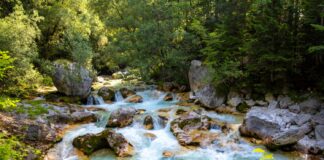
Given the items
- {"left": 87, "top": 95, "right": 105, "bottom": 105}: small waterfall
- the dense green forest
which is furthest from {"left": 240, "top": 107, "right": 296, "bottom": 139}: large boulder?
{"left": 87, "top": 95, "right": 105, "bottom": 105}: small waterfall

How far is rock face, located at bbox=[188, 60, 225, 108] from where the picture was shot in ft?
62.0

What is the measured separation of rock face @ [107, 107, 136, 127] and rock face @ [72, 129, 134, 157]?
227 cm

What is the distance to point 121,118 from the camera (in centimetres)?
1617

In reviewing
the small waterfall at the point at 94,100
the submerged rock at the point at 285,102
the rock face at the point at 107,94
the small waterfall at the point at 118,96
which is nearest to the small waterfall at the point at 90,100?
the small waterfall at the point at 94,100

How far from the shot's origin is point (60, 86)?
814 inches

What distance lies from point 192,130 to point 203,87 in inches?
221

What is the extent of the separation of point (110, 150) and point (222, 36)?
1100cm

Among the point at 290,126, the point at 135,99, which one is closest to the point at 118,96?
the point at 135,99

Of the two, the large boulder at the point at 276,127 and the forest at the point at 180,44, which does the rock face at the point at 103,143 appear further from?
the large boulder at the point at 276,127

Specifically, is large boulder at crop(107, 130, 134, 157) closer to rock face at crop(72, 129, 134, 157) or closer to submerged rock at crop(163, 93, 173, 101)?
rock face at crop(72, 129, 134, 157)

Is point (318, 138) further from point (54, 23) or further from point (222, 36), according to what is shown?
point (54, 23)

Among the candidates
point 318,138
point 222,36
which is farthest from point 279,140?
point 222,36

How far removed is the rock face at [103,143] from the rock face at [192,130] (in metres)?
2.49

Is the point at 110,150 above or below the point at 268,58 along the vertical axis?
below
